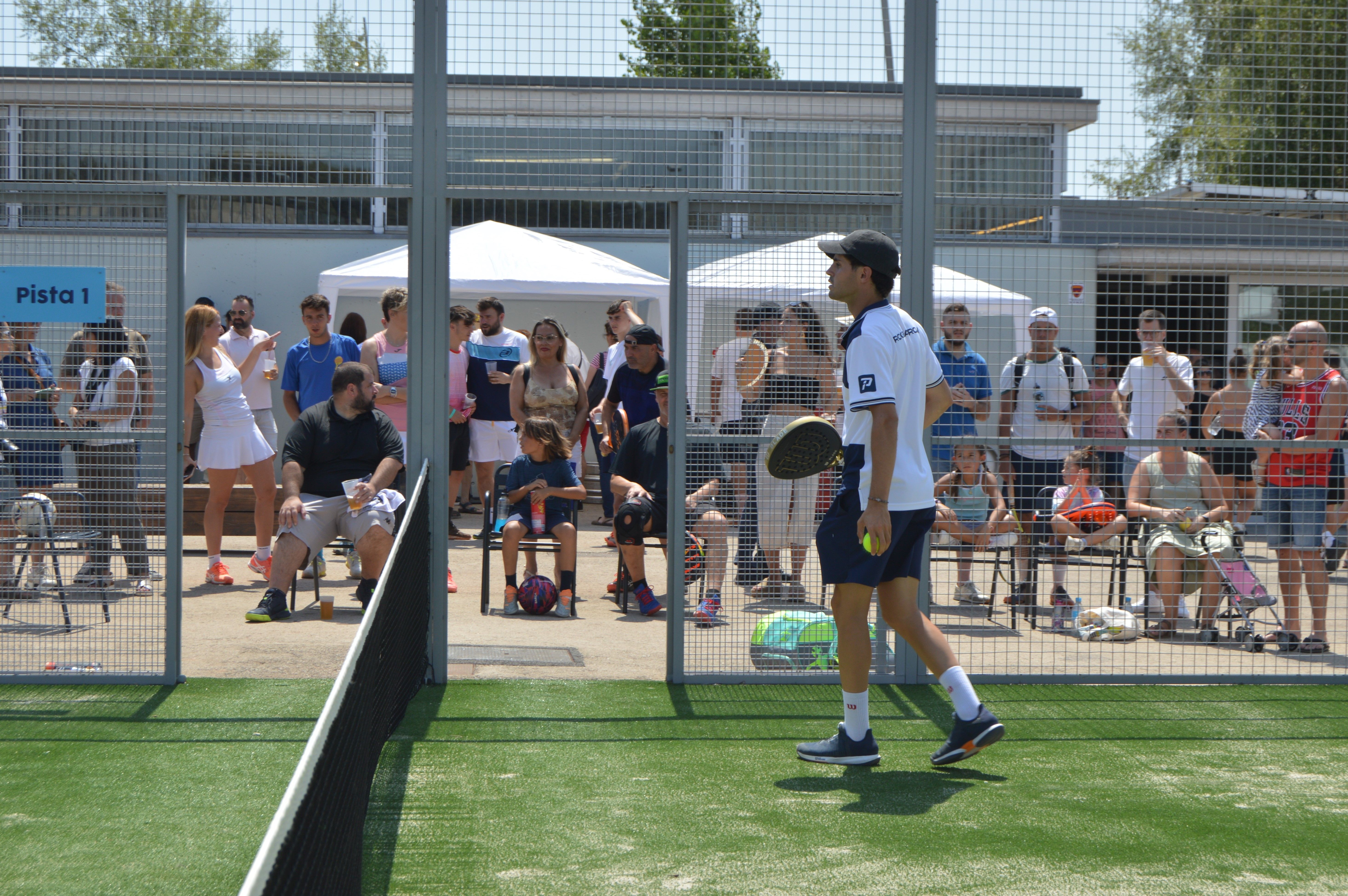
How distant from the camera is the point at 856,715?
4637 mm

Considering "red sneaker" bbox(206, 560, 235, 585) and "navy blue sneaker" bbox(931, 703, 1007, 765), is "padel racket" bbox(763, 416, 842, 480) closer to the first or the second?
"navy blue sneaker" bbox(931, 703, 1007, 765)

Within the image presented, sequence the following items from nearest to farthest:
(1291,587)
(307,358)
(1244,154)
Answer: (1244,154)
(1291,587)
(307,358)

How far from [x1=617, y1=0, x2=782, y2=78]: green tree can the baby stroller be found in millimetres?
3882

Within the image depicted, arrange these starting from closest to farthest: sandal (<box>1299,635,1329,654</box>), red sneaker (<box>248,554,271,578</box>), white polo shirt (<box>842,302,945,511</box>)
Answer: white polo shirt (<box>842,302,945,511</box>), sandal (<box>1299,635,1329,654</box>), red sneaker (<box>248,554,271,578</box>)

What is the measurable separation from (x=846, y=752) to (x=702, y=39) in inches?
131

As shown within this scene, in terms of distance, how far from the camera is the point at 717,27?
5.74m

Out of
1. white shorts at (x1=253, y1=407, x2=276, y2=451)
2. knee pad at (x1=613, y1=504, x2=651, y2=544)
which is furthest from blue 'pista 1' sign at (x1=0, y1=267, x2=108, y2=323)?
white shorts at (x1=253, y1=407, x2=276, y2=451)

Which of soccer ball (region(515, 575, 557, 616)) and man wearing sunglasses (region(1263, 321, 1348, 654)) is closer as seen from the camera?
man wearing sunglasses (region(1263, 321, 1348, 654))

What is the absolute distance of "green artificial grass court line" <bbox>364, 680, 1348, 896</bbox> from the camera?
11.8 ft

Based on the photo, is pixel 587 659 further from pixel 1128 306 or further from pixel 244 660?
pixel 1128 306

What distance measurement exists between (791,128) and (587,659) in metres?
2.94

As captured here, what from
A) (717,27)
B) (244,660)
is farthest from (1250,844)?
(244,660)

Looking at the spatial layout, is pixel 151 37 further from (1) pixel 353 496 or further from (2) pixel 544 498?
(2) pixel 544 498

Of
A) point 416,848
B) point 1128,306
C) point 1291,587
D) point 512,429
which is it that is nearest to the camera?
point 416,848
